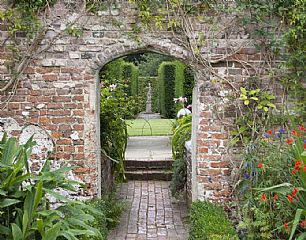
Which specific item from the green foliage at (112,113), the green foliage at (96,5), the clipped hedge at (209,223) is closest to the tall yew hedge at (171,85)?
the green foliage at (112,113)

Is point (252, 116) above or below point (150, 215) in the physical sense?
above

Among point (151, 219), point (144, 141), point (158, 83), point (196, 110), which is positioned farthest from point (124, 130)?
point (158, 83)

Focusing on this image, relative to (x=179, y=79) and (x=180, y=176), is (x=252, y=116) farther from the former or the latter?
(x=179, y=79)

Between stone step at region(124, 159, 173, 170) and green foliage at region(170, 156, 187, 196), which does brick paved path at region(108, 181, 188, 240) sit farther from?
stone step at region(124, 159, 173, 170)

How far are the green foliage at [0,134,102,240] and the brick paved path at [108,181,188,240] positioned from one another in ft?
7.57

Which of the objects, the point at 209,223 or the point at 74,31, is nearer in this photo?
the point at 209,223

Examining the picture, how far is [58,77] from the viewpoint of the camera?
6.01 meters

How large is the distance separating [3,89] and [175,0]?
220 cm

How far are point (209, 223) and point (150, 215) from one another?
2.38 m

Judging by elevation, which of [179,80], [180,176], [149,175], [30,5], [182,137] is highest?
[30,5]

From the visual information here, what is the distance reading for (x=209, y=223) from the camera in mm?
5273

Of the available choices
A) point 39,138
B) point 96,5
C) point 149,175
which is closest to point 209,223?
point 39,138

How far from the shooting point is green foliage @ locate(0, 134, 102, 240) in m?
3.95

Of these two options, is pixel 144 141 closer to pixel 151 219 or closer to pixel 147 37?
pixel 151 219
